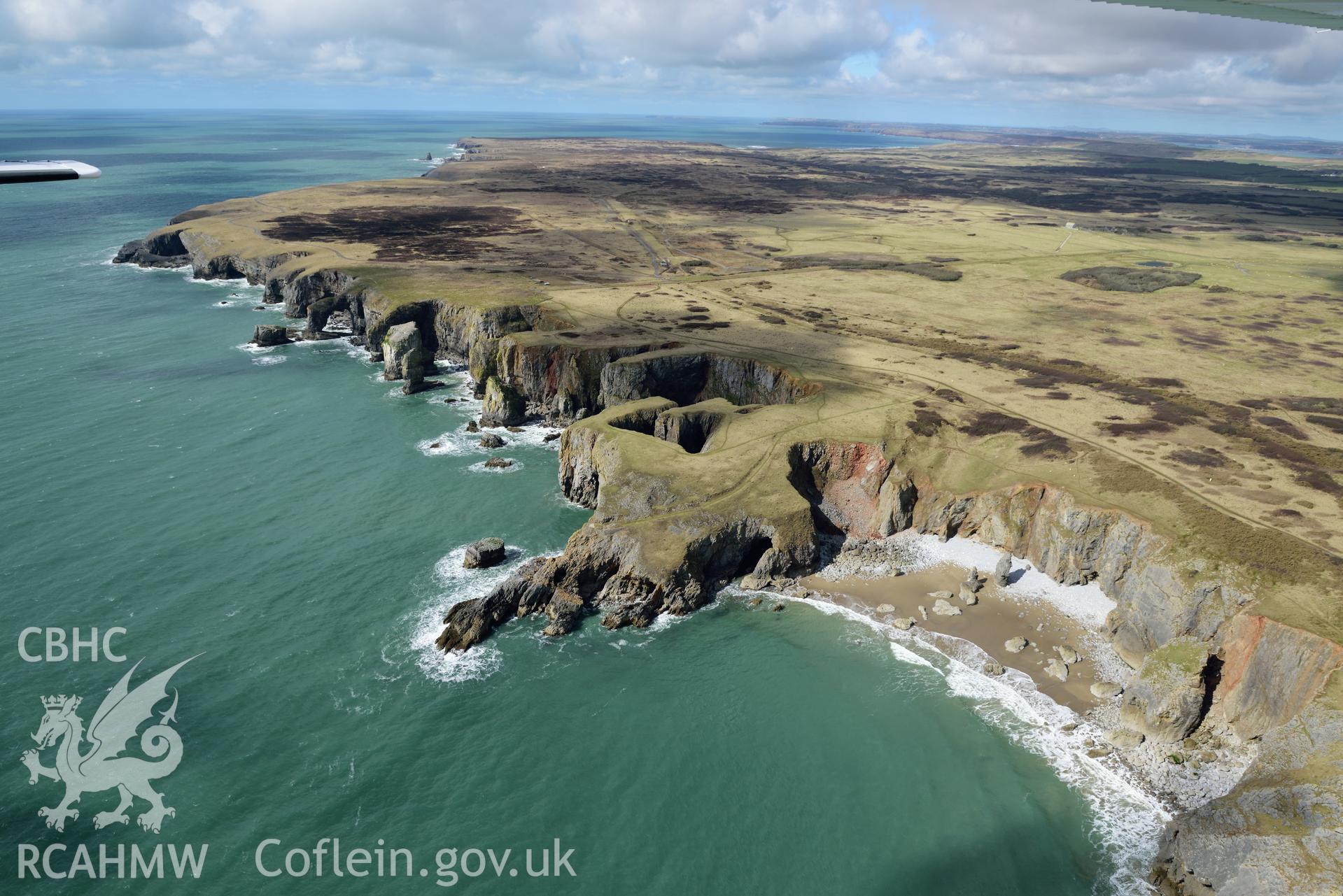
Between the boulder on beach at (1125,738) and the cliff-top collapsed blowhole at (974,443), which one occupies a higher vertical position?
the cliff-top collapsed blowhole at (974,443)

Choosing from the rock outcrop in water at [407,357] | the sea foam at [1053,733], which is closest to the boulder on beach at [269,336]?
the rock outcrop in water at [407,357]

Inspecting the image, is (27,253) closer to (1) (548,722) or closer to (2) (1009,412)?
(1) (548,722)

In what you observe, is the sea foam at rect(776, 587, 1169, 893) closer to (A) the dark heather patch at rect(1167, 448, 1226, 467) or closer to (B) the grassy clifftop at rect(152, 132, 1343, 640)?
(B) the grassy clifftop at rect(152, 132, 1343, 640)

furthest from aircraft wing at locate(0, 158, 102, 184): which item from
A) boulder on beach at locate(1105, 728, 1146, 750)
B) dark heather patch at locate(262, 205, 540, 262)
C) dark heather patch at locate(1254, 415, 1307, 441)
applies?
dark heather patch at locate(262, 205, 540, 262)

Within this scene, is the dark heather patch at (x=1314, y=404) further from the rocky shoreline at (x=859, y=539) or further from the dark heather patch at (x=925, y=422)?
→ the rocky shoreline at (x=859, y=539)

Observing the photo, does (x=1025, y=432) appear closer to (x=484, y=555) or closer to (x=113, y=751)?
(x=484, y=555)

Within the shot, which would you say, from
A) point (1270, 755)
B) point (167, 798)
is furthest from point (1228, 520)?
point (167, 798)

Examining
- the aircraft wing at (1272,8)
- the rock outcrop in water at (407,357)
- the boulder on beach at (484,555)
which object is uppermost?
the aircraft wing at (1272,8)
